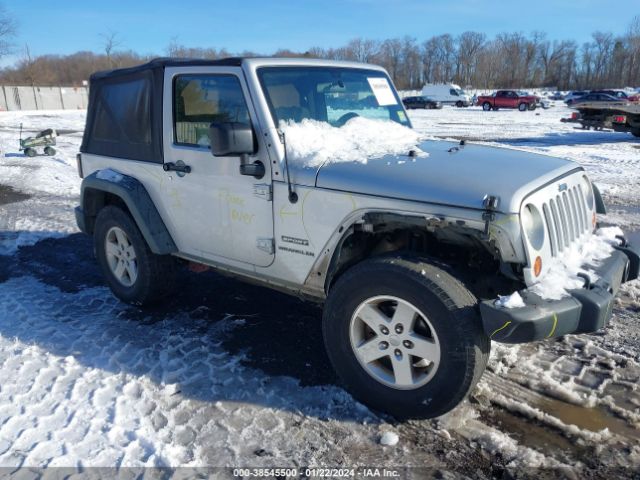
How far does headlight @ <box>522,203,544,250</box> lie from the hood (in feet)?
0.34

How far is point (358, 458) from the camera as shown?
2.80 meters

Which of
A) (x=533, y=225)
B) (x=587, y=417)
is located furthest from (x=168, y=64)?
(x=587, y=417)

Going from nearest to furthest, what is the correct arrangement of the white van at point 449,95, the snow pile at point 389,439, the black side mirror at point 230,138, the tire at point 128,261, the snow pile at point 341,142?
the snow pile at point 389,439 → the black side mirror at point 230,138 → the snow pile at point 341,142 → the tire at point 128,261 → the white van at point 449,95

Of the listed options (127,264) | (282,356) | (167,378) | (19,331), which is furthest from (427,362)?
(19,331)

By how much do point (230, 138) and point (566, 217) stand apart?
7.01 feet

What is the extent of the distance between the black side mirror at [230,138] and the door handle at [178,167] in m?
0.68

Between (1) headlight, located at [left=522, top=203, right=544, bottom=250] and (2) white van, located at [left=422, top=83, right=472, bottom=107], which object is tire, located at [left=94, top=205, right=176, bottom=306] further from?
(2) white van, located at [left=422, top=83, right=472, bottom=107]

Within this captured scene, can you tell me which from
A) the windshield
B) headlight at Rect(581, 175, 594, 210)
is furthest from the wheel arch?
headlight at Rect(581, 175, 594, 210)

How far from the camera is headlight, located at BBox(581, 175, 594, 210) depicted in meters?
3.67

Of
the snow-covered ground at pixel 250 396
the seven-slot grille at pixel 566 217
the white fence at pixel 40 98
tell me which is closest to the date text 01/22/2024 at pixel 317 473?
the snow-covered ground at pixel 250 396

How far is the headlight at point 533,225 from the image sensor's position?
2775mm

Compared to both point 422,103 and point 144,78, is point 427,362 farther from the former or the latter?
point 422,103

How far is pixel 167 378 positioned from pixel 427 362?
5.77 feet

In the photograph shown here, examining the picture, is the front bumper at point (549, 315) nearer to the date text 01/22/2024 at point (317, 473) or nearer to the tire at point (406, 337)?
the tire at point (406, 337)
